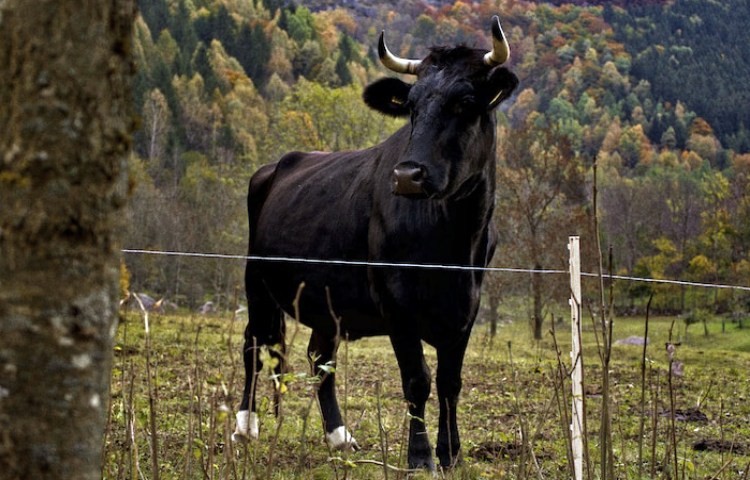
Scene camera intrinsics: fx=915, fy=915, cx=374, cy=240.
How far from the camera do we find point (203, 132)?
98.3 m

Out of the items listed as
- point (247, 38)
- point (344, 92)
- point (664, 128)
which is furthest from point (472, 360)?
point (664, 128)

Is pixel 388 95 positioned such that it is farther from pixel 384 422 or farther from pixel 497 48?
pixel 384 422

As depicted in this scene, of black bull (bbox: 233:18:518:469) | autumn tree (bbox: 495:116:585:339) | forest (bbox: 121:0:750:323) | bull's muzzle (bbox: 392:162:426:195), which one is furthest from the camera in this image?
forest (bbox: 121:0:750:323)

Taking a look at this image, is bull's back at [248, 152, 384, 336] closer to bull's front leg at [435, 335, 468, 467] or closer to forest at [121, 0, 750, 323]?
bull's front leg at [435, 335, 468, 467]

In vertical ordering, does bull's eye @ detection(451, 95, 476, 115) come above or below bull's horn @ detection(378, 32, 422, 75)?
below

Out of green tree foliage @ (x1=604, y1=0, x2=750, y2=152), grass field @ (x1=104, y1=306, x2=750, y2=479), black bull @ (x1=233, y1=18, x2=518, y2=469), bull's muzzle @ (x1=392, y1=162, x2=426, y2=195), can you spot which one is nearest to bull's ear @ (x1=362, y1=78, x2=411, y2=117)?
black bull @ (x1=233, y1=18, x2=518, y2=469)

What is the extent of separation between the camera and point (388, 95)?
682cm

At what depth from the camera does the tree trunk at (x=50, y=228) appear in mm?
1596

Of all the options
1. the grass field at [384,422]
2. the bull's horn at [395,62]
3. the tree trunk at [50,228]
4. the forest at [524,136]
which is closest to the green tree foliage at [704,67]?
the forest at [524,136]

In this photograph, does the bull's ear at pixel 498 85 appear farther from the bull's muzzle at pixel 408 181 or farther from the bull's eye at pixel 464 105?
the bull's muzzle at pixel 408 181

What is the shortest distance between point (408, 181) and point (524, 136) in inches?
1269

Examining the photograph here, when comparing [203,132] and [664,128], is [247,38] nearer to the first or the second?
[203,132]

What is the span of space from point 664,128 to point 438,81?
15272 cm

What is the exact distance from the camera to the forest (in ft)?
118
